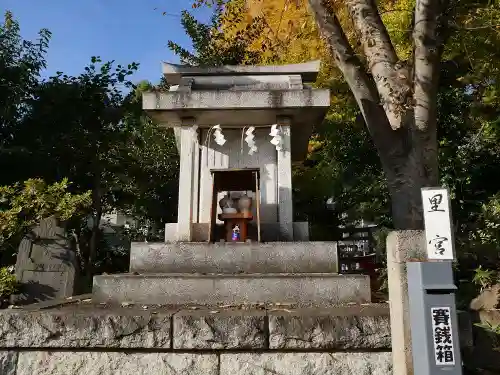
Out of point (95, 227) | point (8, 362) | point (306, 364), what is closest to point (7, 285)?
point (8, 362)

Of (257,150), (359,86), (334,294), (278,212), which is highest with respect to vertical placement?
(359,86)

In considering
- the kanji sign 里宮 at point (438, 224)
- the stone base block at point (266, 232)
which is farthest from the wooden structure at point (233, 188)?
the kanji sign 里宮 at point (438, 224)

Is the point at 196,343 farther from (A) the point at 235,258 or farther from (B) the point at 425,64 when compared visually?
(B) the point at 425,64

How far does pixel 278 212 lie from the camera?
5.75 meters

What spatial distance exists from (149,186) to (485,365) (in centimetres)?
1107

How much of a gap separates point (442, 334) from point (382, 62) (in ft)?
14.3

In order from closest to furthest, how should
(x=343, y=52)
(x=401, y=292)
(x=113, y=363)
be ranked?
(x=401, y=292)
(x=113, y=363)
(x=343, y=52)

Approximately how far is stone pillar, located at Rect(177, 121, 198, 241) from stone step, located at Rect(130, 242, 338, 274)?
62 cm

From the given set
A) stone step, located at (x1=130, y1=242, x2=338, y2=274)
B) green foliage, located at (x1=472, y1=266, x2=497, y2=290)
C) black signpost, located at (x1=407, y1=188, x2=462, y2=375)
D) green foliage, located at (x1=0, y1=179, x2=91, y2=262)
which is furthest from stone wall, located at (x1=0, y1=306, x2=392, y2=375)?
green foliage, located at (x1=0, y1=179, x2=91, y2=262)

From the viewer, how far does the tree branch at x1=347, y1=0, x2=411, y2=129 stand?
589 centimetres

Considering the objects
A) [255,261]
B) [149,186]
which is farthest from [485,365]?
[149,186]

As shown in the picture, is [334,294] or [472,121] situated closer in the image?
[334,294]

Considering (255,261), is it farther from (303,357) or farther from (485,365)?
(485,365)

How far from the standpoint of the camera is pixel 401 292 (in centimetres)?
315
